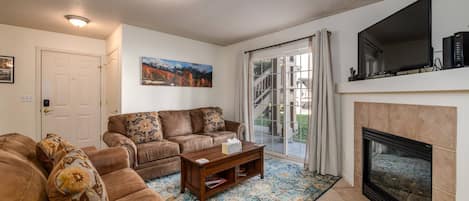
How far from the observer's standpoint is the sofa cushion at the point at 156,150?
2.70 meters

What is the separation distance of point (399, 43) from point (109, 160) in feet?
9.56

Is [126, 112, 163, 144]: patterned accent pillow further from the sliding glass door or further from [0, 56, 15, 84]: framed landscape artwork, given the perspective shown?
[0, 56, 15, 84]: framed landscape artwork

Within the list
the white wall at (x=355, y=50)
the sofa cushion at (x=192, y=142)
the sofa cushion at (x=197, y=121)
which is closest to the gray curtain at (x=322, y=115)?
the white wall at (x=355, y=50)

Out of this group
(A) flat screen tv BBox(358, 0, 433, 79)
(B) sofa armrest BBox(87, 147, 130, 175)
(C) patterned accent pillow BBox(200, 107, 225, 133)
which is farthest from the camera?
(C) patterned accent pillow BBox(200, 107, 225, 133)

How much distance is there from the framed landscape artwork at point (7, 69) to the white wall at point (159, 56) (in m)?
1.81

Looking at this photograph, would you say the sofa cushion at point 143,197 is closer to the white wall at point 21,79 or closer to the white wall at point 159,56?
the white wall at point 159,56

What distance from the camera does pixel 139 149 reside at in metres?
2.71

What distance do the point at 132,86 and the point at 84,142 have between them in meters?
1.68

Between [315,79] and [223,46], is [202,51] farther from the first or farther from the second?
[315,79]

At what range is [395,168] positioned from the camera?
6.85 feet

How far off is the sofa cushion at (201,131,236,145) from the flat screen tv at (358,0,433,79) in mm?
2154

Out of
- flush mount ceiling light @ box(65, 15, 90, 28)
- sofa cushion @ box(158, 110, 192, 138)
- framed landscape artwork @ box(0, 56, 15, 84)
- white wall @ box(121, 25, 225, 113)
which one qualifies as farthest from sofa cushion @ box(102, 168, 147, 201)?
framed landscape artwork @ box(0, 56, 15, 84)

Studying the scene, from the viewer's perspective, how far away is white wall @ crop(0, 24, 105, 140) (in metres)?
3.38

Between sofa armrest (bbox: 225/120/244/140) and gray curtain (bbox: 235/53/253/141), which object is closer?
sofa armrest (bbox: 225/120/244/140)
